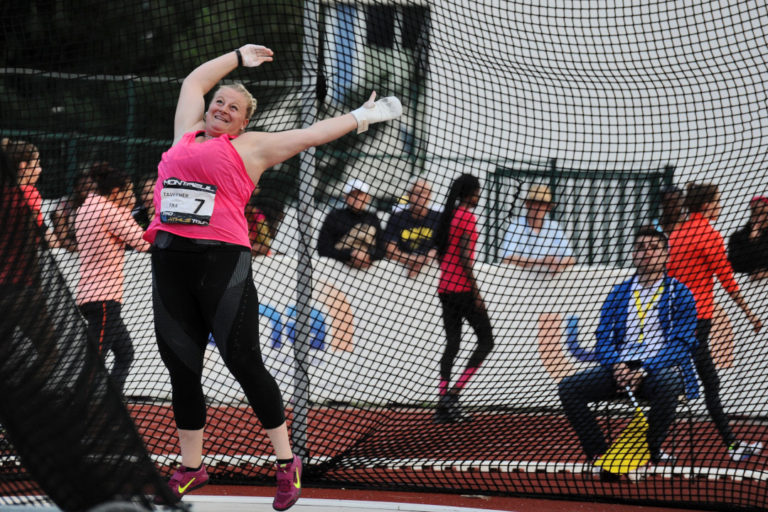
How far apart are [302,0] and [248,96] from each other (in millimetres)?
1514

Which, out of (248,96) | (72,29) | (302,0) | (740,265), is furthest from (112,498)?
(740,265)

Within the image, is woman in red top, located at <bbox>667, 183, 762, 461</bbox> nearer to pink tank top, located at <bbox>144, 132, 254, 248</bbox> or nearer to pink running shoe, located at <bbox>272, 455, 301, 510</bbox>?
pink running shoe, located at <bbox>272, 455, 301, 510</bbox>

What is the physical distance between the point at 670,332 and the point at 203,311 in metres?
2.87

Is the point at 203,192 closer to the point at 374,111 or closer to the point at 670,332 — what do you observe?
the point at 374,111

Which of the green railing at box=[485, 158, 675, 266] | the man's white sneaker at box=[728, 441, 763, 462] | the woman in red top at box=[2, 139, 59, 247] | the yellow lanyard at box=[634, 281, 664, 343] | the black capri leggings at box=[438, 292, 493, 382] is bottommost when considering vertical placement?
the man's white sneaker at box=[728, 441, 763, 462]

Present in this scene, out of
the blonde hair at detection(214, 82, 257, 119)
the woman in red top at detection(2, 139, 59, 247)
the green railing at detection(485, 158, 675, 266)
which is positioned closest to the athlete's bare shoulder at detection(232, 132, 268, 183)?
the blonde hair at detection(214, 82, 257, 119)

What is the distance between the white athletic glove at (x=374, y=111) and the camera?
3416mm

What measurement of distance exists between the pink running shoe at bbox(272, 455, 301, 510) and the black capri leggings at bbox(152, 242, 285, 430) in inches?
14.7

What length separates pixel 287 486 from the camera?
3.39 meters

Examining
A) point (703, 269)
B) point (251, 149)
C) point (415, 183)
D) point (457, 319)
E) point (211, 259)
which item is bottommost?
point (457, 319)

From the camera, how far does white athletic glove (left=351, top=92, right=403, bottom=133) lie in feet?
11.2

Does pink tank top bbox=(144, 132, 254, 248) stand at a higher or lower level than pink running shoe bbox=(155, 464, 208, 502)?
higher

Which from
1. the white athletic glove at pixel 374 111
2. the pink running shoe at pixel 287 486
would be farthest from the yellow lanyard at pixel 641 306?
the pink running shoe at pixel 287 486

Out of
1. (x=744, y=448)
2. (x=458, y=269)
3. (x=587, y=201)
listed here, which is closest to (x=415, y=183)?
(x=458, y=269)
